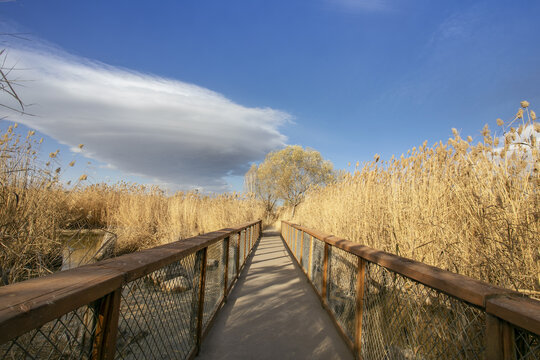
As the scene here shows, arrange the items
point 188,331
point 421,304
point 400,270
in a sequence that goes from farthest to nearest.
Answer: point 188,331 < point 421,304 < point 400,270

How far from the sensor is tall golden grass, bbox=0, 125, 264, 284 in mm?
Result: 2928

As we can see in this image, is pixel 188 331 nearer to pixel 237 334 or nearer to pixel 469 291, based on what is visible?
pixel 237 334

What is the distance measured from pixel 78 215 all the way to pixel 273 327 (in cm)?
725

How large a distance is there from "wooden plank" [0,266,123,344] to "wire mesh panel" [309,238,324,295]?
3.63 metres

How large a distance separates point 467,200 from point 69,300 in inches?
125

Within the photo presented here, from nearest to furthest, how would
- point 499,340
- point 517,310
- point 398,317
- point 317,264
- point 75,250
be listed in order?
point 517,310 < point 499,340 < point 398,317 < point 75,250 < point 317,264

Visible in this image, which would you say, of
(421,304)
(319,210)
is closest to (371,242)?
(421,304)

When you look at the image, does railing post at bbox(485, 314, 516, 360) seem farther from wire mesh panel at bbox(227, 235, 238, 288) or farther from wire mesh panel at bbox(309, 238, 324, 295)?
wire mesh panel at bbox(227, 235, 238, 288)

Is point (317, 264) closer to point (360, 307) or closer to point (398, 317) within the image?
point (360, 307)

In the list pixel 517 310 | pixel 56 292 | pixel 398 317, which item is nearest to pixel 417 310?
pixel 398 317

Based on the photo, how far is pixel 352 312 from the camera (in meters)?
3.12

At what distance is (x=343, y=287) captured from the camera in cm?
364

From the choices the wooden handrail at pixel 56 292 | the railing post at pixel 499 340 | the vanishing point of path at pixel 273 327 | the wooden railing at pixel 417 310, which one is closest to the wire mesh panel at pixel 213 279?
the vanishing point of path at pixel 273 327

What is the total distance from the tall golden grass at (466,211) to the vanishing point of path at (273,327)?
1.33 metres
